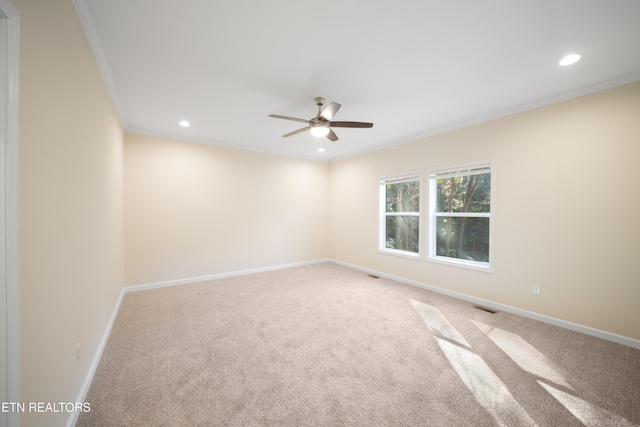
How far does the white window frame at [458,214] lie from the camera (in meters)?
3.29

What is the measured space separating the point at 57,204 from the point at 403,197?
456cm

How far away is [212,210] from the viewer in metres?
4.56

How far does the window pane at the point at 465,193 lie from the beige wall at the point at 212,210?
2860mm

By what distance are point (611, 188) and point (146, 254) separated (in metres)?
6.12

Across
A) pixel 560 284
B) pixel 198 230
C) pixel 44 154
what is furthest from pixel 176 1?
pixel 560 284

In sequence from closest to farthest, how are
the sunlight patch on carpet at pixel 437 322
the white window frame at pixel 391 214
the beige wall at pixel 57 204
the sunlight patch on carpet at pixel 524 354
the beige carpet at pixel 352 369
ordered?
the beige wall at pixel 57 204 < the beige carpet at pixel 352 369 < the sunlight patch on carpet at pixel 524 354 < the sunlight patch on carpet at pixel 437 322 < the white window frame at pixel 391 214

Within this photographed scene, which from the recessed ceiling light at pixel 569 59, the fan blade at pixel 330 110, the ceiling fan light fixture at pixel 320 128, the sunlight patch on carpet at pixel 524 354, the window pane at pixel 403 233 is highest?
the recessed ceiling light at pixel 569 59

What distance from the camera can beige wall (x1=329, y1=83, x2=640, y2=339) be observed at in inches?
94.0

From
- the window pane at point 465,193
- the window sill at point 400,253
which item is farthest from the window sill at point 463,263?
the window pane at point 465,193

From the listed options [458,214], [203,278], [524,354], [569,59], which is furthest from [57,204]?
[458,214]

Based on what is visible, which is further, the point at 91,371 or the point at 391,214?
the point at 391,214

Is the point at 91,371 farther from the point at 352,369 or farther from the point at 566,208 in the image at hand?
the point at 566,208

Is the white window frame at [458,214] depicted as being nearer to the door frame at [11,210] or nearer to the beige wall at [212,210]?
the beige wall at [212,210]

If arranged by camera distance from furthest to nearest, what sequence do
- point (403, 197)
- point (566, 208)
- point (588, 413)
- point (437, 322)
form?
point (403, 197) → point (437, 322) → point (566, 208) → point (588, 413)
